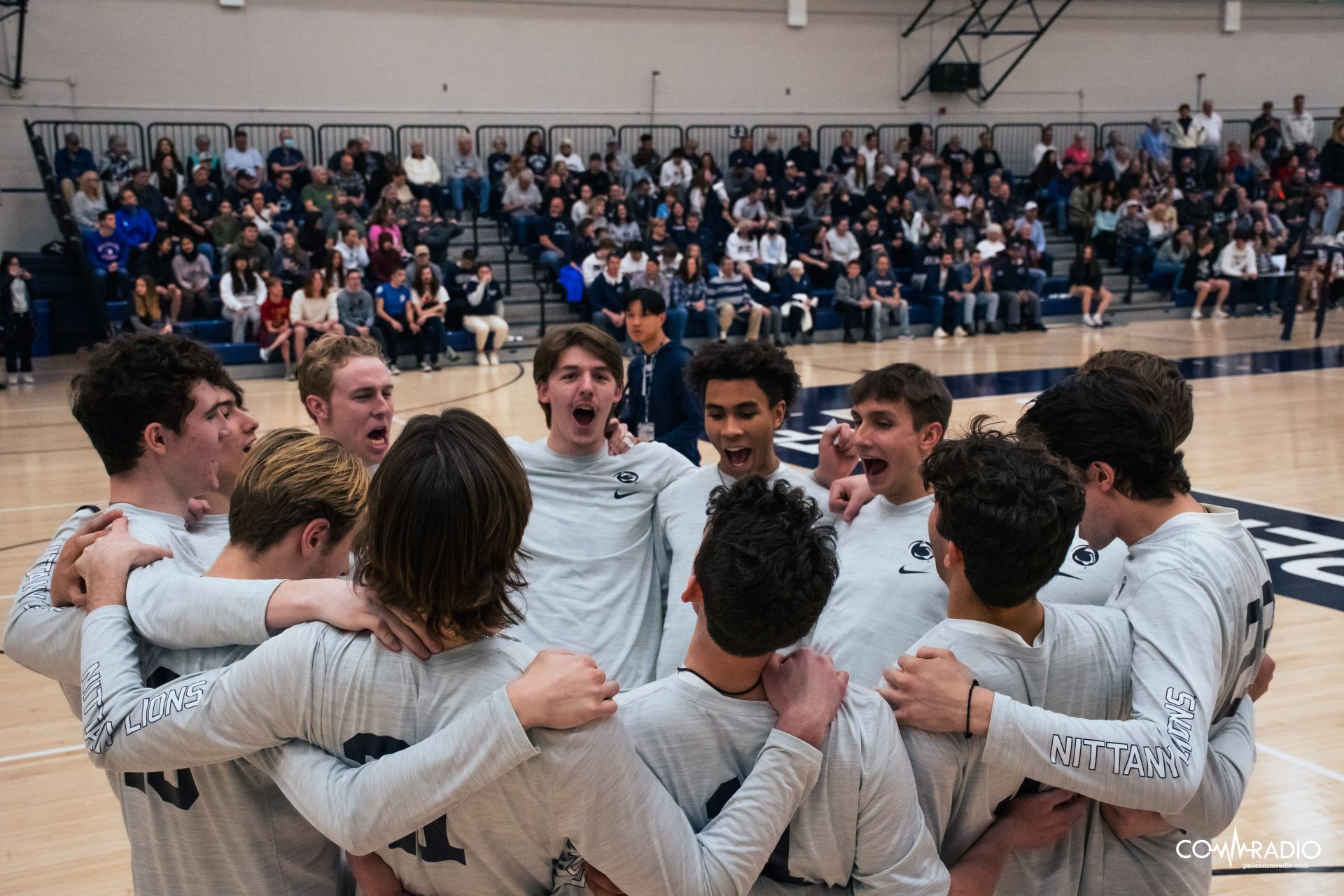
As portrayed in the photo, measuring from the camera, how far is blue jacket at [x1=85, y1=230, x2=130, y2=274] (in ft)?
53.8

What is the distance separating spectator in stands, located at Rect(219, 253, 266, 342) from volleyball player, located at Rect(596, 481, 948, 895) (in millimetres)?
15117

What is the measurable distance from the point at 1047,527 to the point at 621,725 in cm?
81

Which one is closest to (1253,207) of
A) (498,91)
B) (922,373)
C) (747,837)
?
(498,91)

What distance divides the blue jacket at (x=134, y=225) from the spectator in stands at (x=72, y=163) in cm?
117

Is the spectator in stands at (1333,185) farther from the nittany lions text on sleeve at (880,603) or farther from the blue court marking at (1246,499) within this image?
the nittany lions text on sleeve at (880,603)

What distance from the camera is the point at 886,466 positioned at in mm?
3240

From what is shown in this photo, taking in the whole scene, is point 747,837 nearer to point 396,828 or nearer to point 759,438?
point 396,828

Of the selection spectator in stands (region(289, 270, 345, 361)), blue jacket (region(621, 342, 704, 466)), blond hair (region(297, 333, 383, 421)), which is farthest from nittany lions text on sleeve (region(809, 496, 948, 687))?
spectator in stands (region(289, 270, 345, 361))

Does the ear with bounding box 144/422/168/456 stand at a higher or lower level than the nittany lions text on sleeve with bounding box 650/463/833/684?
higher

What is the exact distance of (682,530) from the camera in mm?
3277

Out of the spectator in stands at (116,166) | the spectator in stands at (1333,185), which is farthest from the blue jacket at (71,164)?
the spectator in stands at (1333,185)

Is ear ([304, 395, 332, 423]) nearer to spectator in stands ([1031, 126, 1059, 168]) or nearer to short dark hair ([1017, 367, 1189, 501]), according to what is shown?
short dark hair ([1017, 367, 1189, 501])

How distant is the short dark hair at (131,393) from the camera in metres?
2.56

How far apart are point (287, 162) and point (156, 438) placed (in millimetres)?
17773
